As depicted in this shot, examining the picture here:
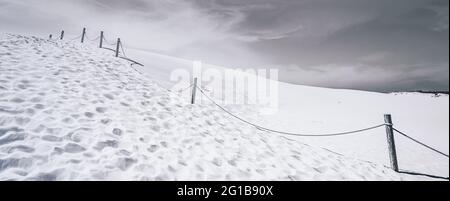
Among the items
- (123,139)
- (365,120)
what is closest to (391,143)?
(123,139)

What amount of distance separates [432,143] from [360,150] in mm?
3818

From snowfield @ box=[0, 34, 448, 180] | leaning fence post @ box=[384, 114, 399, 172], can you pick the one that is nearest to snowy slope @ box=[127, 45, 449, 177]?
snowfield @ box=[0, 34, 448, 180]

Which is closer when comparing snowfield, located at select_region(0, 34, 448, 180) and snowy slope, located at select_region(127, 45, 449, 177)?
snowfield, located at select_region(0, 34, 448, 180)

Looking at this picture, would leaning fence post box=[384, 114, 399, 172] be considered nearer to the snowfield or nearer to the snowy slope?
the snowfield

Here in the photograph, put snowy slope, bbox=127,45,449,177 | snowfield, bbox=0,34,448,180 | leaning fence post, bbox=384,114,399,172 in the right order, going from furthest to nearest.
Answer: snowy slope, bbox=127,45,449,177
leaning fence post, bbox=384,114,399,172
snowfield, bbox=0,34,448,180

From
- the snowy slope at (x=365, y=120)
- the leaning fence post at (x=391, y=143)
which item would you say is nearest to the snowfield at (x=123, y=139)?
the leaning fence post at (x=391, y=143)

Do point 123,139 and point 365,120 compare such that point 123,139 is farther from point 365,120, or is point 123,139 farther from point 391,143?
point 365,120

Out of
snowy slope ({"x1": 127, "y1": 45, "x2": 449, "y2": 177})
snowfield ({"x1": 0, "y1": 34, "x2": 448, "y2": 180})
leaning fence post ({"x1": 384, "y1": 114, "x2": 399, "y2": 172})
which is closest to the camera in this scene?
snowfield ({"x1": 0, "y1": 34, "x2": 448, "y2": 180})

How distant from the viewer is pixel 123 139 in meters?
4.35

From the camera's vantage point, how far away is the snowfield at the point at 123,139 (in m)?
3.46

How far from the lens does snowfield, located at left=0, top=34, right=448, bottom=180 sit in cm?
346

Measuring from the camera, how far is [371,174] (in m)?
5.35
